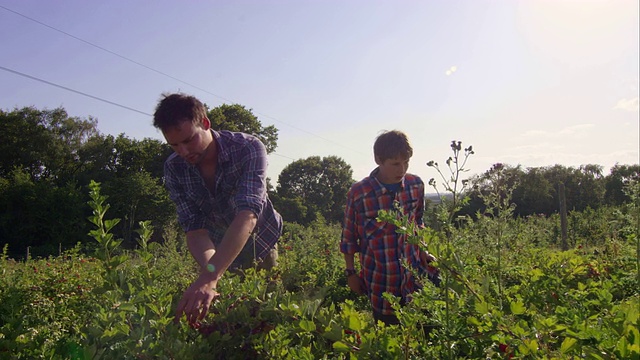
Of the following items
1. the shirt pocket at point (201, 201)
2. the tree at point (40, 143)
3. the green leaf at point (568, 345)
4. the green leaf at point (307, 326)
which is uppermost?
the tree at point (40, 143)

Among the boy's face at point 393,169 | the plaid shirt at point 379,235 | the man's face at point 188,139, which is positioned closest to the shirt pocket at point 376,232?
the plaid shirt at point 379,235

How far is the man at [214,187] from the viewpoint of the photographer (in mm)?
1958

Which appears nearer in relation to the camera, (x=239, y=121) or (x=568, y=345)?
(x=568, y=345)

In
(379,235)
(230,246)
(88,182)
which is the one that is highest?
(88,182)

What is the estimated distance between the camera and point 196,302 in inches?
57.1

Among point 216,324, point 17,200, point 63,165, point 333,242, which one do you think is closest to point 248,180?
point 216,324

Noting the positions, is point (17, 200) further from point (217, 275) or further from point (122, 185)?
point (217, 275)

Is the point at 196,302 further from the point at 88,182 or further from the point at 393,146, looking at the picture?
the point at 88,182

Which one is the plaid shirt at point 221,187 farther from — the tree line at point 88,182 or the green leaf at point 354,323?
the tree line at point 88,182

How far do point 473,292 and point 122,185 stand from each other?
89.8 ft

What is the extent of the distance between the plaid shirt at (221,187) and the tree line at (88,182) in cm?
1839

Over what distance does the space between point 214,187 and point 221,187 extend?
6cm

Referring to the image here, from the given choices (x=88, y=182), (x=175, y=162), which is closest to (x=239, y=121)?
(x=88, y=182)

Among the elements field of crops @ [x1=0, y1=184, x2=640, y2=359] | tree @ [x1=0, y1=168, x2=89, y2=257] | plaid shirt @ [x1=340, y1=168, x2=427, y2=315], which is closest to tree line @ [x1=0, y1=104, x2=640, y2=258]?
tree @ [x1=0, y1=168, x2=89, y2=257]
